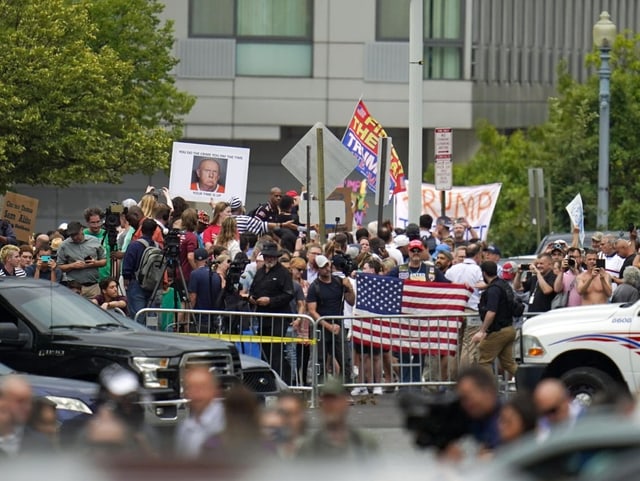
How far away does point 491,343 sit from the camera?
1666 centimetres

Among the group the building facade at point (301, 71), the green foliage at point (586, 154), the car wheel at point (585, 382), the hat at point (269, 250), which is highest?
the building facade at point (301, 71)

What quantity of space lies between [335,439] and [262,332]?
36.5 ft

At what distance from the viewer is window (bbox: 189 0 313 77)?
2000 inches

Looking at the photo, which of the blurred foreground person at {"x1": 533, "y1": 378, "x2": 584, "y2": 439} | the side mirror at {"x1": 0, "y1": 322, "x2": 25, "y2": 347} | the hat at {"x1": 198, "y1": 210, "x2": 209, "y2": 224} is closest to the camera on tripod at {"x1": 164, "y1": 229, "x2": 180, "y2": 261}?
the hat at {"x1": 198, "y1": 210, "x2": 209, "y2": 224}

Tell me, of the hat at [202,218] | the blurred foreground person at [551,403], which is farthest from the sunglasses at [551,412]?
the hat at [202,218]

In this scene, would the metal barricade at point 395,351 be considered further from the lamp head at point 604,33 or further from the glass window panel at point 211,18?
the glass window panel at point 211,18

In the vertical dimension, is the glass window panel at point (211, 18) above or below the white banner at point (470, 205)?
above

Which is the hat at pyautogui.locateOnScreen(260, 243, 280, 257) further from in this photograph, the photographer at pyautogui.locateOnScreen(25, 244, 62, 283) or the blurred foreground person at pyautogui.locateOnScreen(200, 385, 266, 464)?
the blurred foreground person at pyautogui.locateOnScreen(200, 385, 266, 464)

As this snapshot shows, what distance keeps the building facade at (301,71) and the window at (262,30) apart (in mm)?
30

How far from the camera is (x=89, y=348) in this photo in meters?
13.3

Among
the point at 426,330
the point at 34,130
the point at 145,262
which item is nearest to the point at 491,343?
the point at 426,330

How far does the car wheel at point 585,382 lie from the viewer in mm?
14758

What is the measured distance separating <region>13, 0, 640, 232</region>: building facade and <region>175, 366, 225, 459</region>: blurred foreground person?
43095 mm

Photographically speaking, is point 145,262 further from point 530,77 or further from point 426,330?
point 530,77
